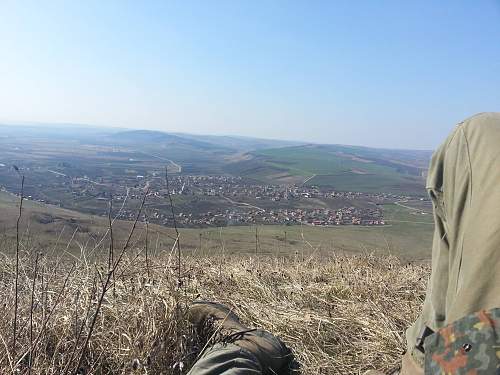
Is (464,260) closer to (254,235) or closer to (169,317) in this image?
(169,317)

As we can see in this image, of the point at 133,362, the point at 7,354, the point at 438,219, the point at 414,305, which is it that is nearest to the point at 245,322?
the point at 133,362

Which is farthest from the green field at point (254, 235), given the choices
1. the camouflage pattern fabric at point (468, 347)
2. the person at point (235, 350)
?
the camouflage pattern fabric at point (468, 347)

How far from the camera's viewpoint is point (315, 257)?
586 cm

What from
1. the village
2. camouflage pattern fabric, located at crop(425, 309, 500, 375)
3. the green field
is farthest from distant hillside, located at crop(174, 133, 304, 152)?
camouflage pattern fabric, located at crop(425, 309, 500, 375)

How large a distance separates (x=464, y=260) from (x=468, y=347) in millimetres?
253

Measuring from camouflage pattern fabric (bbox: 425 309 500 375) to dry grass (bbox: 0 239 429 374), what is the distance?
135 centimetres

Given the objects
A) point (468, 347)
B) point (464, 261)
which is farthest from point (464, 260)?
point (468, 347)

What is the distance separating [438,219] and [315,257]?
460 centimetres

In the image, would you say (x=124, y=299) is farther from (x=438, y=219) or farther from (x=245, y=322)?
(x=438, y=219)

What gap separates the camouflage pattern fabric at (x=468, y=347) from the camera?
88 centimetres

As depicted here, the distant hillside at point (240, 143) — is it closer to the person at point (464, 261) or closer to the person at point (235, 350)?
the person at point (235, 350)

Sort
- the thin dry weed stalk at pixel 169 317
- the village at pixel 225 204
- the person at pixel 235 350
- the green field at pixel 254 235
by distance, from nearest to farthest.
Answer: the person at pixel 235 350
the thin dry weed stalk at pixel 169 317
the green field at pixel 254 235
the village at pixel 225 204

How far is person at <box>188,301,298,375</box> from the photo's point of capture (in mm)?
1969

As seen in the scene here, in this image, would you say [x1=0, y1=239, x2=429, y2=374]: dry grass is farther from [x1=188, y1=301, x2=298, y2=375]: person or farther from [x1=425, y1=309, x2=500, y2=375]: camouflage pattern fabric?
[x1=425, y1=309, x2=500, y2=375]: camouflage pattern fabric
